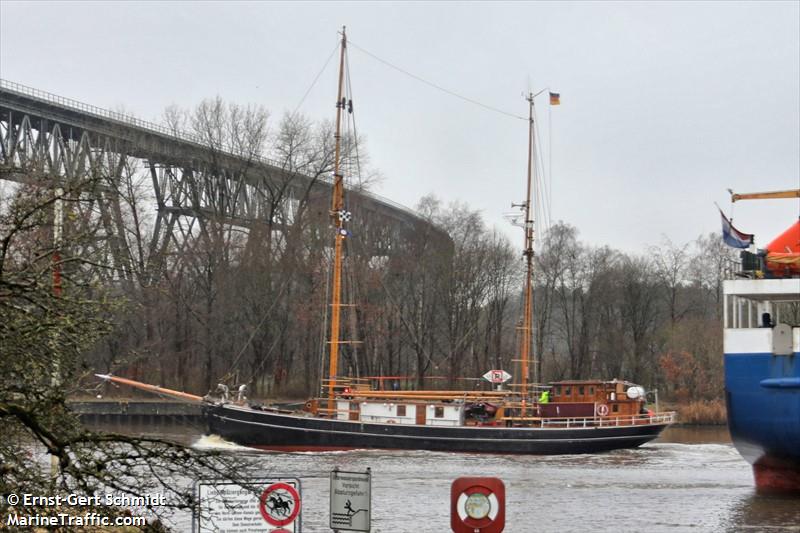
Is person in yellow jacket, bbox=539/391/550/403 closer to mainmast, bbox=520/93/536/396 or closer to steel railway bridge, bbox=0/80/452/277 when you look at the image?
mainmast, bbox=520/93/536/396

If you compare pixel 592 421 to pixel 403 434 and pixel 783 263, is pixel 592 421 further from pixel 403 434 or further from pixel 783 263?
pixel 783 263

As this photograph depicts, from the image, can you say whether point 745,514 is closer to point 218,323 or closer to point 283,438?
point 283,438

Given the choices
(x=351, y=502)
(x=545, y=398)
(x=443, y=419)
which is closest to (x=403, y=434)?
(x=443, y=419)

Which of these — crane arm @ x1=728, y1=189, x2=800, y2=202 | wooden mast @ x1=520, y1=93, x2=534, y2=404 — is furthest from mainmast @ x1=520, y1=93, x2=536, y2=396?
crane arm @ x1=728, y1=189, x2=800, y2=202

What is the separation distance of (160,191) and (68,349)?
62046 millimetres

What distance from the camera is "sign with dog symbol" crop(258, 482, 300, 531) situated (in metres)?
10.3

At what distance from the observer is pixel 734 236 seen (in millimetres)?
31953

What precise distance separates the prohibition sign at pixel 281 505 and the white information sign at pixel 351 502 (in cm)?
53

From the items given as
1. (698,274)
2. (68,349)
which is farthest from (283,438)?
(698,274)

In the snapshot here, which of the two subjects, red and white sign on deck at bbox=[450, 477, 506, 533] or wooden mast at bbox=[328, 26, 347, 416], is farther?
wooden mast at bbox=[328, 26, 347, 416]

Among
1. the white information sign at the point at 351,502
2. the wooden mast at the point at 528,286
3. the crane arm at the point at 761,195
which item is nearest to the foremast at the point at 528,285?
the wooden mast at the point at 528,286

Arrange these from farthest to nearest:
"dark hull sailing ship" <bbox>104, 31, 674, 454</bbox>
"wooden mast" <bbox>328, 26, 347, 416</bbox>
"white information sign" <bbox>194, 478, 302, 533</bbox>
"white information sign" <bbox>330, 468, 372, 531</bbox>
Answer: "wooden mast" <bbox>328, 26, 347, 416</bbox> → "dark hull sailing ship" <bbox>104, 31, 674, 454</bbox> → "white information sign" <bbox>330, 468, 372, 531</bbox> → "white information sign" <bbox>194, 478, 302, 533</bbox>

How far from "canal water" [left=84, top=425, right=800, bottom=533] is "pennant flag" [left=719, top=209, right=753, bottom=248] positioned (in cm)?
695

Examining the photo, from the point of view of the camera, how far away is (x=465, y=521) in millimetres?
10312
